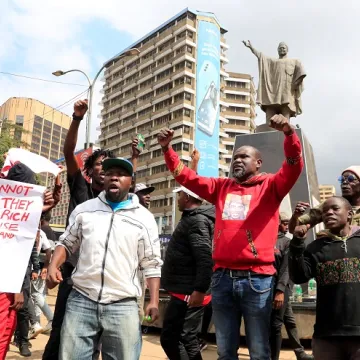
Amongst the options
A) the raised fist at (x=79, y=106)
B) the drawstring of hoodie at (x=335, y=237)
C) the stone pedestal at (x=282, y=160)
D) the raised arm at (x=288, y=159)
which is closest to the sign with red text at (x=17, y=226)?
the raised fist at (x=79, y=106)

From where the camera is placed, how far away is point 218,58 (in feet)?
236

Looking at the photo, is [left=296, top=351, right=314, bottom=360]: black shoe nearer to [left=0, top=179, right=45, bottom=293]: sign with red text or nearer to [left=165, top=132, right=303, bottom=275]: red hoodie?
[left=165, top=132, right=303, bottom=275]: red hoodie

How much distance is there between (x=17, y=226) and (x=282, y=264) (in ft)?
9.40

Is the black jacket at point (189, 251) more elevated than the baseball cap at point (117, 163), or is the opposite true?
the baseball cap at point (117, 163)

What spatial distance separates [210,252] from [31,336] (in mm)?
3670

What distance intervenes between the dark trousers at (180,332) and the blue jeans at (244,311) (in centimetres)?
70

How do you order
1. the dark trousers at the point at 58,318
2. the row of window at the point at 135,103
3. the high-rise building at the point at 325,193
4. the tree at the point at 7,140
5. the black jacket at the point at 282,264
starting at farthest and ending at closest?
the row of window at the point at 135,103
the tree at the point at 7,140
the high-rise building at the point at 325,193
the black jacket at the point at 282,264
the dark trousers at the point at 58,318

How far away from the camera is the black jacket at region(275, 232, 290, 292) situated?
4.77 m

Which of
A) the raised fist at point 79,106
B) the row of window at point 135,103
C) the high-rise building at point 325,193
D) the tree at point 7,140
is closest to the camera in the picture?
the raised fist at point 79,106

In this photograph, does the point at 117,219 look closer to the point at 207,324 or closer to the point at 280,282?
the point at 280,282

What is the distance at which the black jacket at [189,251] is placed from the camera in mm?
4043

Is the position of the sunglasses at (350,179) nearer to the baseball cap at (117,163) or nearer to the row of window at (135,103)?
the baseball cap at (117,163)

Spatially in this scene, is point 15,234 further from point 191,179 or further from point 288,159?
point 288,159

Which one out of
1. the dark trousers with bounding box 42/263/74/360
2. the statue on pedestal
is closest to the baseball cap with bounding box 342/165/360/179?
the dark trousers with bounding box 42/263/74/360
